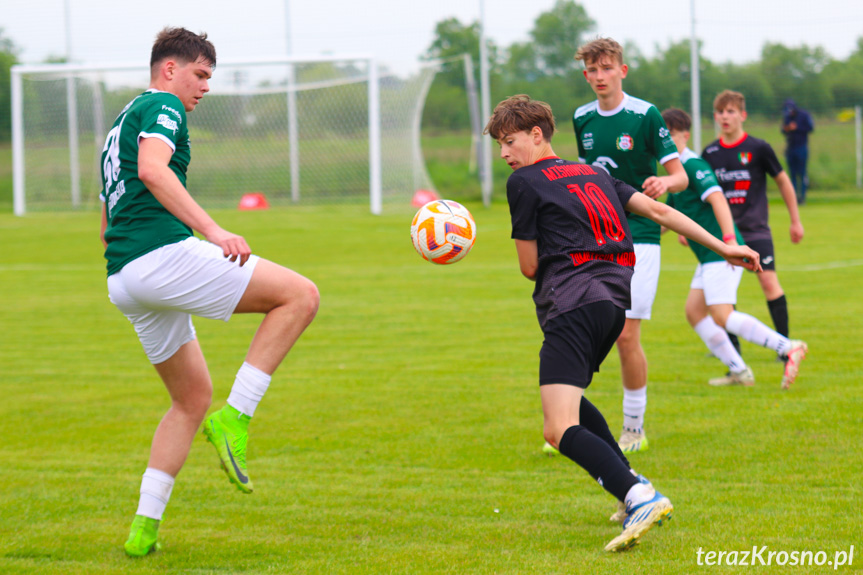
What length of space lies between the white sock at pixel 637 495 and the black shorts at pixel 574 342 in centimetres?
51

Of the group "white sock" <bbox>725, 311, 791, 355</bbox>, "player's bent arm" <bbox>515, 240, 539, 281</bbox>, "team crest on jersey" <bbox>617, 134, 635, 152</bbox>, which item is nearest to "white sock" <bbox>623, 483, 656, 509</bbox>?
"player's bent arm" <bbox>515, 240, 539, 281</bbox>

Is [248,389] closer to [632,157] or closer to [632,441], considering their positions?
[632,441]

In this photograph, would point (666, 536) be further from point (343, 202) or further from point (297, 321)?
point (343, 202)

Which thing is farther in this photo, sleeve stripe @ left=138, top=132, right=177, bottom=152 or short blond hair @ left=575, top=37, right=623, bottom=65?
short blond hair @ left=575, top=37, right=623, bottom=65

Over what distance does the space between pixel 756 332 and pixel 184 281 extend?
197 inches

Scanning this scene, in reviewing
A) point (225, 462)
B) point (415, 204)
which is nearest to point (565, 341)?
point (225, 462)

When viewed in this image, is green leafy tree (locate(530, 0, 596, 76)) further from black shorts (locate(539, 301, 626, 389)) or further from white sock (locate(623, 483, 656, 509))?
white sock (locate(623, 483, 656, 509))

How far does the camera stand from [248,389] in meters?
3.87

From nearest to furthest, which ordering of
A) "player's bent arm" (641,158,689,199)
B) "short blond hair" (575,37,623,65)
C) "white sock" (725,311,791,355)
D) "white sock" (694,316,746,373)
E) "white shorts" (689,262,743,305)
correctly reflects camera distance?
"player's bent arm" (641,158,689,199), "short blond hair" (575,37,623,65), "white sock" (725,311,791,355), "white sock" (694,316,746,373), "white shorts" (689,262,743,305)

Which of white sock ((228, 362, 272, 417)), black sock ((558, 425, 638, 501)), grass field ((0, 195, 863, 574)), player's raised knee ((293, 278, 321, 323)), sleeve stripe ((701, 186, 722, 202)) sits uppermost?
sleeve stripe ((701, 186, 722, 202))

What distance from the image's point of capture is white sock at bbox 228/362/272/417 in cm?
384

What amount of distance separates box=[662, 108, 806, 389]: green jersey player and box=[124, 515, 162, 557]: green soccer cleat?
179 inches

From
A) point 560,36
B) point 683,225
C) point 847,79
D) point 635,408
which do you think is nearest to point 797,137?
point 847,79

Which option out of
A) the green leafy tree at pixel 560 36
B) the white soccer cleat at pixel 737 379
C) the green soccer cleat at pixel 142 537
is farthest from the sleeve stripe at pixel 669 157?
the green leafy tree at pixel 560 36
